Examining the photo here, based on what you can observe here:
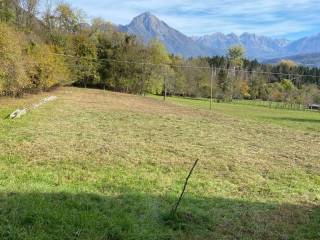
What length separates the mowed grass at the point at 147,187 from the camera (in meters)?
5.48

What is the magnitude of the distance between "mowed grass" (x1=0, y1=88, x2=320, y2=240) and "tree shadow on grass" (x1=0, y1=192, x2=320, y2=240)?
14 millimetres

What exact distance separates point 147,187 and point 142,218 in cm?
186

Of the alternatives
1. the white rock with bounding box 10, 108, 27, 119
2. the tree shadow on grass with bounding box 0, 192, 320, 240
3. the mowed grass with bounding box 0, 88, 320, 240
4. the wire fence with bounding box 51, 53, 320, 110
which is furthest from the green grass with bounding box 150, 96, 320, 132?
the tree shadow on grass with bounding box 0, 192, 320, 240

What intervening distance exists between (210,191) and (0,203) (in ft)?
12.5

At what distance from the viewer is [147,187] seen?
775cm

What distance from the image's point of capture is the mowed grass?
5477 mm

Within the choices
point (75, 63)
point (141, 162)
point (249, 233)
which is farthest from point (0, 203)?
point (75, 63)

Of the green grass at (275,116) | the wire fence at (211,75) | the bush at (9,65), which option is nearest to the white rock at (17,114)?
the bush at (9,65)

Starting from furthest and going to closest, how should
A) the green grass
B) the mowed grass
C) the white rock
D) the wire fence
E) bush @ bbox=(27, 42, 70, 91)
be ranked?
the wire fence
bush @ bbox=(27, 42, 70, 91)
the green grass
the white rock
the mowed grass

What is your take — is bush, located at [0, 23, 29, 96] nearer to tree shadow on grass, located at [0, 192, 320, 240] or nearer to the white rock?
the white rock

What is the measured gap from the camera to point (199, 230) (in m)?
5.64

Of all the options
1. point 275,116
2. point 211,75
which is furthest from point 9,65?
point 211,75

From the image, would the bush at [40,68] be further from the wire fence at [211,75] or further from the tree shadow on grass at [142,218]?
the tree shadow on grass at [142,218]

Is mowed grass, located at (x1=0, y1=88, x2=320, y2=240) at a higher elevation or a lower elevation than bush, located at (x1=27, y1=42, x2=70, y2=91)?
lower
